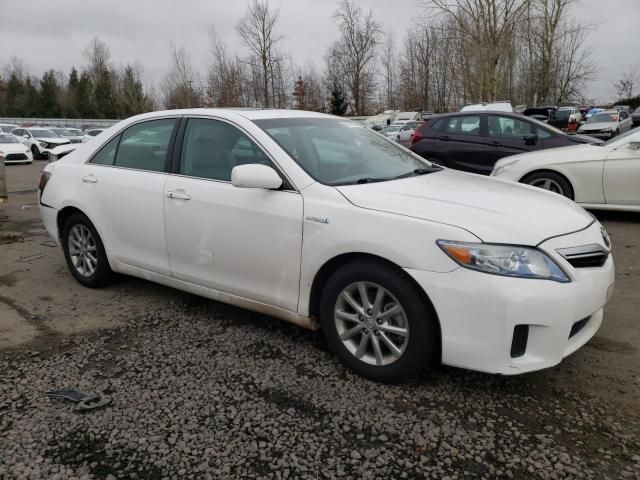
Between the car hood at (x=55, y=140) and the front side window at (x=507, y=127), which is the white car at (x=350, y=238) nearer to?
the front side window at (x=507, y=127)

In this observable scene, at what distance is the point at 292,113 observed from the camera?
13.2 ft

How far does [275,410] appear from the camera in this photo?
2.73 m

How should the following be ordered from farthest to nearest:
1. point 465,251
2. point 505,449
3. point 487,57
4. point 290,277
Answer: point 487,57, point 290,277, point 465,251, point 505,449

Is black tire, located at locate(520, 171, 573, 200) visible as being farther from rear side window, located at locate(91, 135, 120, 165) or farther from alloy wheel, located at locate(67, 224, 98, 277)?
alloy wheel, located at locate(67, 224, 98, 277)

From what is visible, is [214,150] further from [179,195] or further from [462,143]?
[462,143]

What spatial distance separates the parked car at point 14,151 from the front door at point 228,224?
67.7 feet

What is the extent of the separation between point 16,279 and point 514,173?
6389 millimetres

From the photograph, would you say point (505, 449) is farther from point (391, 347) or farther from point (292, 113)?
point (292, 113)

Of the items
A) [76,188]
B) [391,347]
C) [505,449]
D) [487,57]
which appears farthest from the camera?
[487,57]

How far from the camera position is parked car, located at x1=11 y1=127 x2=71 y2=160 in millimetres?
24922

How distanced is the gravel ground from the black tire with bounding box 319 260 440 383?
0.34 ft

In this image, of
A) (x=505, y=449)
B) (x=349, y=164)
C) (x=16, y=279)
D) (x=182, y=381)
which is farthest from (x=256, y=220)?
(x=16, y=279)

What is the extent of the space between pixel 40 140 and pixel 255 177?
26.1 metres

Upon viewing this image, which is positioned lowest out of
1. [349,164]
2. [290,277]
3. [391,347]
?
[391,347]
